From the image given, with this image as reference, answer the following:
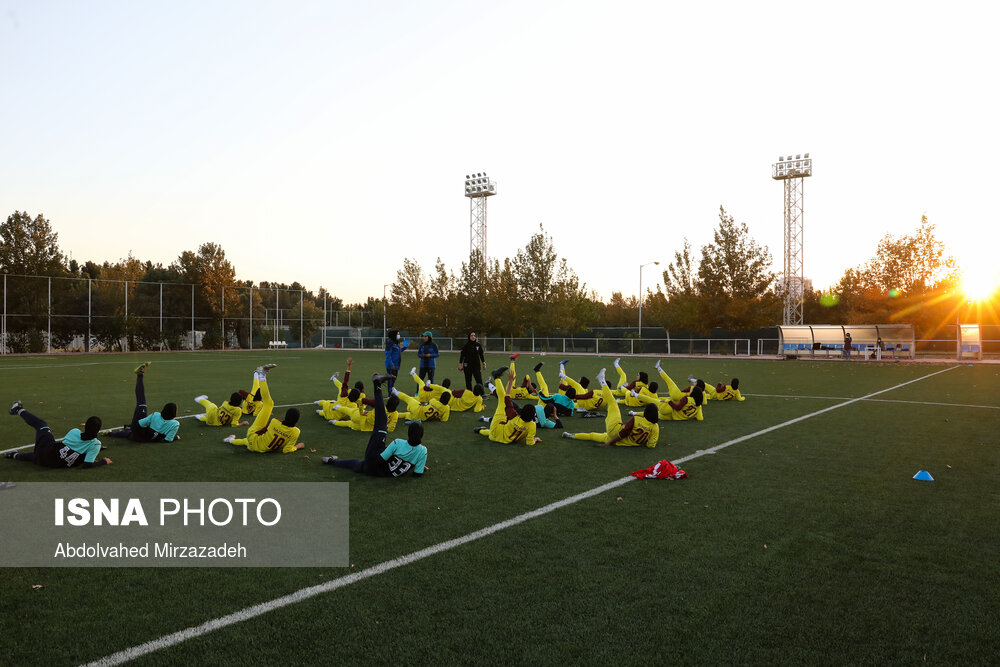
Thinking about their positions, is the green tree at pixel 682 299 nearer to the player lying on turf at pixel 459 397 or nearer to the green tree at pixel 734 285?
the green tree at pixel 734 285

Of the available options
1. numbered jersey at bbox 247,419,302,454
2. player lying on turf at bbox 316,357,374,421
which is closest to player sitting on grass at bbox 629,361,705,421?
player lying on turf at bbox 316,357,374,421

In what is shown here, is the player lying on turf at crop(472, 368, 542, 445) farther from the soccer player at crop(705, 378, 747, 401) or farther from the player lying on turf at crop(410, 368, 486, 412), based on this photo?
the soccer player at crop(705, 378, 747, 401)

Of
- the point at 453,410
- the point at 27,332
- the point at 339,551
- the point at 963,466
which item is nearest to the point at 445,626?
the point at 339,551

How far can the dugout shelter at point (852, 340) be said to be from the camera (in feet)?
125

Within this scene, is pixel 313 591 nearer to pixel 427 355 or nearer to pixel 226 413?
pixel 226 413

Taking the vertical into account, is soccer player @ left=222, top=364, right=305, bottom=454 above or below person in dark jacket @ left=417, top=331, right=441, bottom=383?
below

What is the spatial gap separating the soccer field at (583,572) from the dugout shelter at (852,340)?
3337cm

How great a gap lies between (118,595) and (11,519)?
97.9 inches

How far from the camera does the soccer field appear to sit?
3488 mm

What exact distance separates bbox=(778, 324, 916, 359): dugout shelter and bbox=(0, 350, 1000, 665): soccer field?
33.4 m

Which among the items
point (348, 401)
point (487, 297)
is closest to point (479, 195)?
point (487, 297)

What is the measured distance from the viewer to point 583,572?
14.8 feet

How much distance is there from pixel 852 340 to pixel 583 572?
42.7 m

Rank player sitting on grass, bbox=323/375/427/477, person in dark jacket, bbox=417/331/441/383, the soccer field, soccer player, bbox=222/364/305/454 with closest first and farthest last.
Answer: the soccer field
player sitting on grass, bbox=323/375/427/477
soccer player, bbox=222/364/305/454
person in dark jacket, bbox=417/331/441/383
